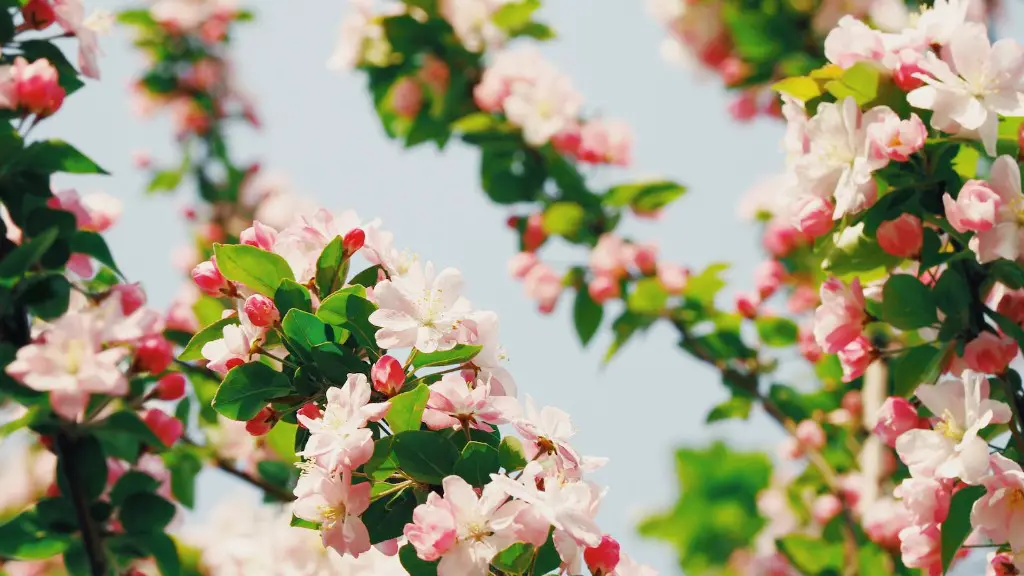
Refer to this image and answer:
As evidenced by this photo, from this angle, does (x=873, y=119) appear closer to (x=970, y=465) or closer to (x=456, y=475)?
(x=970, y=465)

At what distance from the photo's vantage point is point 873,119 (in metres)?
1.40

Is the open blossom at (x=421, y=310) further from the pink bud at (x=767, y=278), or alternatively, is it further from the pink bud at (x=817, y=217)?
the pink bud at (x=767, y=278)

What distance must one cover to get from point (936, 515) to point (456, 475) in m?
0.61

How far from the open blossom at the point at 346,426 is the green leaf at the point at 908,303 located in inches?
28.9

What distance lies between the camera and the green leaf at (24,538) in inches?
67.2

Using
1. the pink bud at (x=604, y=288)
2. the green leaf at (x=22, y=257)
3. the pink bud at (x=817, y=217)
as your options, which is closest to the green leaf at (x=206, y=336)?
the green leaf at (x=22, y=257)

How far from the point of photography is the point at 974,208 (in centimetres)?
132

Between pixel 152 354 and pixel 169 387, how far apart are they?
12cm

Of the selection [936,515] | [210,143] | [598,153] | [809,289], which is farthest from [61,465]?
[210,143]

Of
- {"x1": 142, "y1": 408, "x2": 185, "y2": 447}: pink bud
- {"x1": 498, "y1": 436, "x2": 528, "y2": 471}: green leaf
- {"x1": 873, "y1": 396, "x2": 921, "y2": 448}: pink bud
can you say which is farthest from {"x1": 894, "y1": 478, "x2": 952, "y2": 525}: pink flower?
{"x1": 142, "y1": 408, "x2": 185, "y2": 447}: pink bud

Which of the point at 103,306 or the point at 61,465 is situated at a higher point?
the point at 103,306

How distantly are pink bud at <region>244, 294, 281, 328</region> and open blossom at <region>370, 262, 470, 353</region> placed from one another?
4.9 inches

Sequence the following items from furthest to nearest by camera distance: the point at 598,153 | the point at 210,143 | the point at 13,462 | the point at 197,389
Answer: the point at 210,143, the point at 13,462, the point at 598,153, the point at 197,389

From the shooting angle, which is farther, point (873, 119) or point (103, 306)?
point (103, 306)
